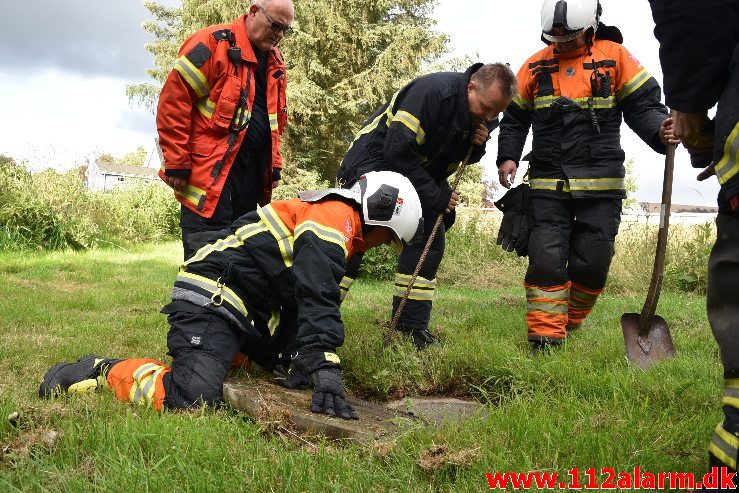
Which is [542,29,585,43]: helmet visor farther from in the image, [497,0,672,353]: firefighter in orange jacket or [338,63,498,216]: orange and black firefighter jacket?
[338,63,498,216]: orange and black firefighter jacket

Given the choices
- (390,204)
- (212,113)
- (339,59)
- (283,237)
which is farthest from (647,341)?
(339,59)

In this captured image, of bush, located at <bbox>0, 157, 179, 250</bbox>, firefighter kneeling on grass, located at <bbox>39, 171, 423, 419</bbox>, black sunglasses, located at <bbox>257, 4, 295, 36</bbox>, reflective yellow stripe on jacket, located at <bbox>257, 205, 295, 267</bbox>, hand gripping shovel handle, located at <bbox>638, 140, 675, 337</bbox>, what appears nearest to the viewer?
firefighter kneeling on grass, located at <bbox>39, 171, 423, 419</bbox>

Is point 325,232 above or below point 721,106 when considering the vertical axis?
below

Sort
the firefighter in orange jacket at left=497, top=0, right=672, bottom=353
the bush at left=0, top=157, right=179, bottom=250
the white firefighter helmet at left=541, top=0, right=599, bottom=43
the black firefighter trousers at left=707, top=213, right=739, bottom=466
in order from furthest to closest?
the bush at left=0, top=157, right=179, bottom=250, the firefighter in orange jacket at left=497, top=0, right=672, bottom=353, the white firefighter helmet at left=541, top=0, right=599, bottom=43, the black firefighter trousers at left=707, top=213, right=739, bottom=466

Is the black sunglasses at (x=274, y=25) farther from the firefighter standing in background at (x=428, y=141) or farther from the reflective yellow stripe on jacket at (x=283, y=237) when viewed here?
the reflective yellow stripe on jacket at (x=283, y=237)

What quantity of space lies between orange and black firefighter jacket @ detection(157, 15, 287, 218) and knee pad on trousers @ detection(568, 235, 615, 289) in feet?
8.22

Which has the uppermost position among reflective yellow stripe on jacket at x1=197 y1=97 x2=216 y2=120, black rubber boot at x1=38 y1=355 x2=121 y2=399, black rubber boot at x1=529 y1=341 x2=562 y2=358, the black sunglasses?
the black sunglasses

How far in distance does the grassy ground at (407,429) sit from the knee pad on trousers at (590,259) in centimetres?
40

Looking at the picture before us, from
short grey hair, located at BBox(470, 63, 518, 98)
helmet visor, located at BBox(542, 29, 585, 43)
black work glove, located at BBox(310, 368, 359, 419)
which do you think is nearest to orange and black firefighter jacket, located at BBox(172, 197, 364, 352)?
black work glove, located at BBox(310, 368, 359, 419)

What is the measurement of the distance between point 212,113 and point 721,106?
3.57 m

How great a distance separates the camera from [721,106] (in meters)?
1.82

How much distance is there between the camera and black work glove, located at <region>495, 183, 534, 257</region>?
4.66 metres

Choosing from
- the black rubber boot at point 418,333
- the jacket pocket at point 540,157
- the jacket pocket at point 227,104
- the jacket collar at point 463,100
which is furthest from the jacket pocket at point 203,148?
the jacket pocket at point 540,157

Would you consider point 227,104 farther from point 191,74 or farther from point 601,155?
point 601,155
